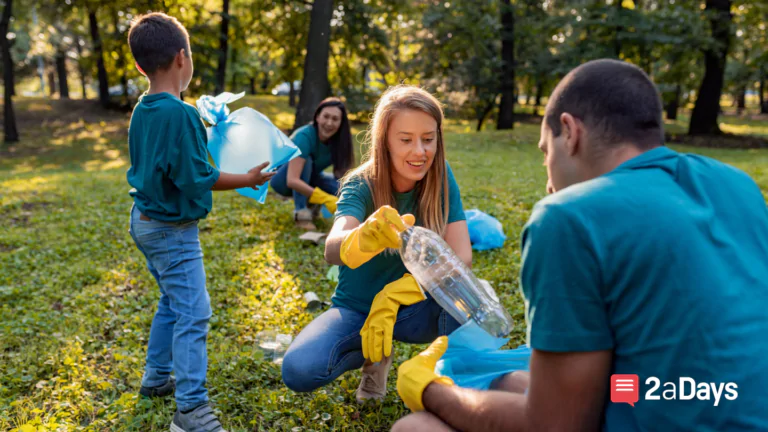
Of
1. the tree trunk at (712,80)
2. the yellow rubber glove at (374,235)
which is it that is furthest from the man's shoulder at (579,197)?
the tree trunk at (712,80)

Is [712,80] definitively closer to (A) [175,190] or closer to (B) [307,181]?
(B) [307,181]

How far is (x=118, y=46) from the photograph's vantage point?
15.6 m

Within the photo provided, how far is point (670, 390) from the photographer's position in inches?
50.5

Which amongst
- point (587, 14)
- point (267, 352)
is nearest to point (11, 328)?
point (267, 352)

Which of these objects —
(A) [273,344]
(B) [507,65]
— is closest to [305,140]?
(A) [273,344]

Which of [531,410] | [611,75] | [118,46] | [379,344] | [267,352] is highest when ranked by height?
[118,46]

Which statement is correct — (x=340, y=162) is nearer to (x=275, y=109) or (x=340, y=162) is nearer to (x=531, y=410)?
(x=531, y=410)

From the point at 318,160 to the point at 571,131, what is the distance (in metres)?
4.93

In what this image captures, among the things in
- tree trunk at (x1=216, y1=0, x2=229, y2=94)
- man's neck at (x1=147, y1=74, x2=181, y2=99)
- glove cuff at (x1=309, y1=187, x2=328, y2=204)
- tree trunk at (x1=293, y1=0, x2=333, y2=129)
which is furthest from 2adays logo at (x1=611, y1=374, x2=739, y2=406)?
tree trunk at (x1=216, y1=0, x2=229, y2=94)

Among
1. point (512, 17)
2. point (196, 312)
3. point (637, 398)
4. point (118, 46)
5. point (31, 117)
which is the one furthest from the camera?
point (31, 117)

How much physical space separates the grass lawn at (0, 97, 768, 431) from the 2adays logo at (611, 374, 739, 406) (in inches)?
64.2

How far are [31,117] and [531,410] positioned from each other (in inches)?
911

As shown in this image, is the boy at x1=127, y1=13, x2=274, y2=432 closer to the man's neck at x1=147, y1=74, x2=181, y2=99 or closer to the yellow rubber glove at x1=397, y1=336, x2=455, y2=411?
the man's neck at x1=147, y1=74, x2=181, y2=99

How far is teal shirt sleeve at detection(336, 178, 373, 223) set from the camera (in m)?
2.66
